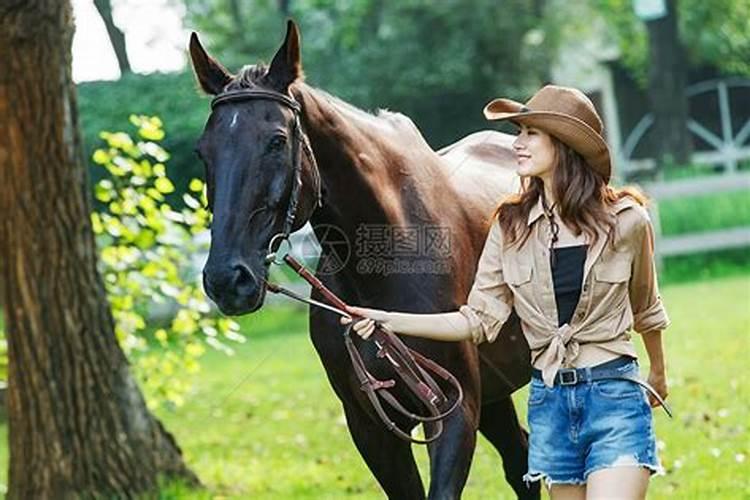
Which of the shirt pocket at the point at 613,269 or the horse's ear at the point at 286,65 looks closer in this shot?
the shirt pocket at the point at 613,269

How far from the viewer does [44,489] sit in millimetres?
6996

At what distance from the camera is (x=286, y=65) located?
185 inches

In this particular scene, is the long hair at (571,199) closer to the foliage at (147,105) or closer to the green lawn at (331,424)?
the green lawn at (331,424)

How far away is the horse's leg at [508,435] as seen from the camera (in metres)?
6.44

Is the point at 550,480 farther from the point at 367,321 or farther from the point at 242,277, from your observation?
the point at 242,277

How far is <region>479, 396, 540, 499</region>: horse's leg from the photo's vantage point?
254 inches

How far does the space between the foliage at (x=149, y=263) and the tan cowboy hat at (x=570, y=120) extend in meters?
3.86

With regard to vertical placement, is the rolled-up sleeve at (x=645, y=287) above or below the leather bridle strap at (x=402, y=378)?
above

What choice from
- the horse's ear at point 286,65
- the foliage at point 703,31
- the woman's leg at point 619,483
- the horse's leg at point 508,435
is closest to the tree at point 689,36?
the foliage at point 703,31

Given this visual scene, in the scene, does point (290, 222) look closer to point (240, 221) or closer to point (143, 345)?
point (240, 221)

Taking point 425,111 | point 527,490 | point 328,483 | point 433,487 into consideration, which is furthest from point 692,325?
point 425,111

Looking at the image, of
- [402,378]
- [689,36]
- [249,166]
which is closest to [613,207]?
[402,378]

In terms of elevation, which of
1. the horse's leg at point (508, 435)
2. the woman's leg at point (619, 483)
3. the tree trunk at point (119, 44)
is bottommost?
the tree trunk at point (119, 44)

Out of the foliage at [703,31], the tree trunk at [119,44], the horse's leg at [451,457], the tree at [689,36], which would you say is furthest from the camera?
the foliage at [703,31]
